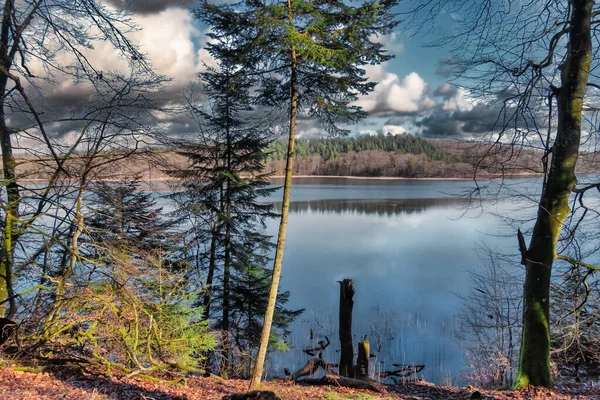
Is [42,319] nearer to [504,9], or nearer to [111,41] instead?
[111,41]

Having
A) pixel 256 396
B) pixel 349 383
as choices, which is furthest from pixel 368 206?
pixel 256 396

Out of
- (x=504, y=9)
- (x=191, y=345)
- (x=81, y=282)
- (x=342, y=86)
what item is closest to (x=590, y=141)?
(x=504, y=9)

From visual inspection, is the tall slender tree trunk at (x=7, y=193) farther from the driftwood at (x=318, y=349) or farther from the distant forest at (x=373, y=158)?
the distant forest at (x=373, y=158)

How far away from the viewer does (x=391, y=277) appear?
22.8m

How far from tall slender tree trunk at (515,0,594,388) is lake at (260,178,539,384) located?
1215 mm

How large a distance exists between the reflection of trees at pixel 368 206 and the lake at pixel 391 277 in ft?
5.61

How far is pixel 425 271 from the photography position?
23.9 m

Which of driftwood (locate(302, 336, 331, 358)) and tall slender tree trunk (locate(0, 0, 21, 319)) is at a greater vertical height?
tall slender tree trunk (locate(0, 0, 21, 319))

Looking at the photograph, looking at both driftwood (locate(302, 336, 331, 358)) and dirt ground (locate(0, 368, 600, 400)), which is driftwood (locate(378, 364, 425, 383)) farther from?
dirt ground (locate(0, 368, 600, 400))

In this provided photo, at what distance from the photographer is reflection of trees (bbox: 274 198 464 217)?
4459cm

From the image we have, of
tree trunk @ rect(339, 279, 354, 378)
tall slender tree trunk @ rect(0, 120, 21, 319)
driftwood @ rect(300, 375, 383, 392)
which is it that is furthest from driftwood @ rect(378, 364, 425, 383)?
tall slender tree trunk @ rect(0, 120, 21, 319)

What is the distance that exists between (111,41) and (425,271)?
2158cm

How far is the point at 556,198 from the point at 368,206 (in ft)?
139

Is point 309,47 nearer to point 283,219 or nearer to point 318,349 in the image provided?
point 283,219
